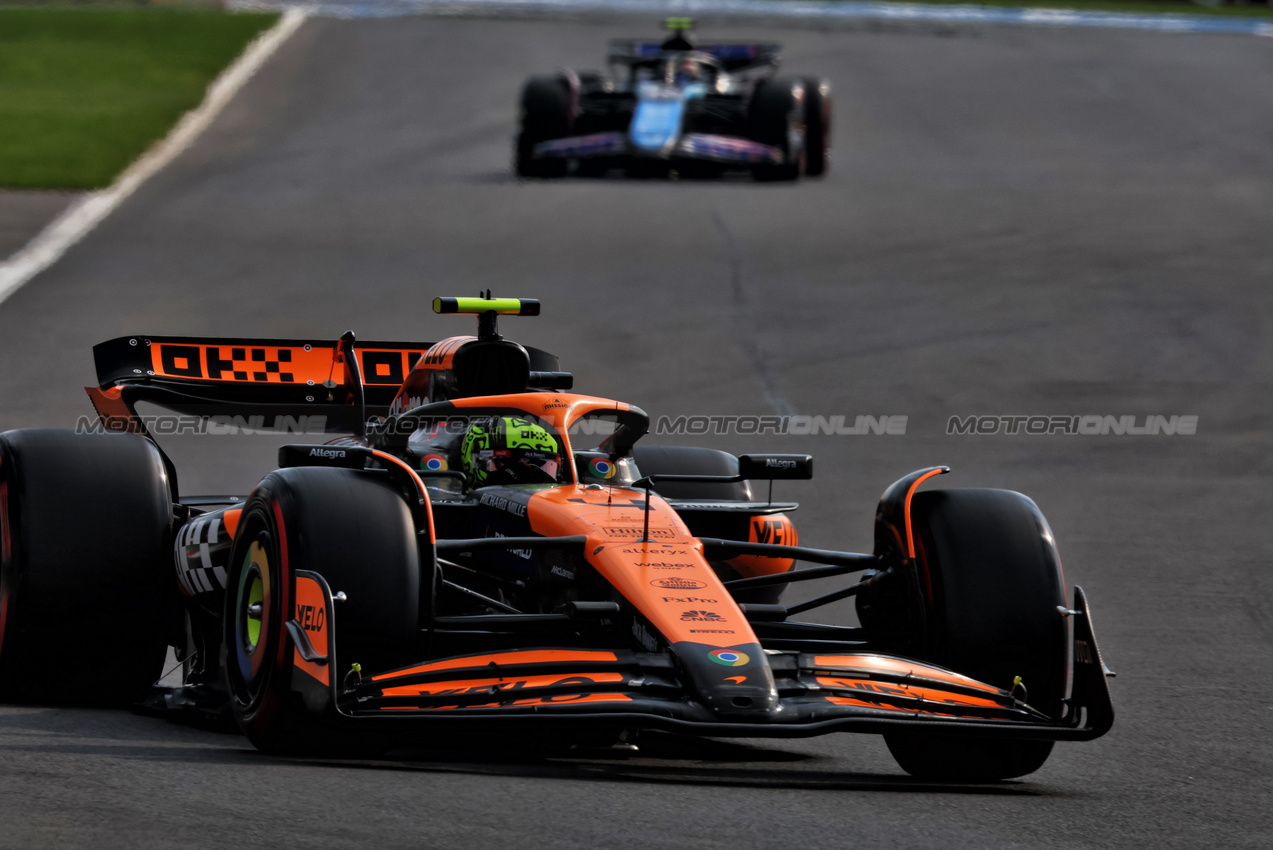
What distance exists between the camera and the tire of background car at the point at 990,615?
641 cm

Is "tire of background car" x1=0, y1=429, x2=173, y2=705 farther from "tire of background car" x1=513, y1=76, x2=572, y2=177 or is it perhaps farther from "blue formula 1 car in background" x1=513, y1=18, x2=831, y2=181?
"tire of background car" x1=513, y1=76, x2=572, y2=177

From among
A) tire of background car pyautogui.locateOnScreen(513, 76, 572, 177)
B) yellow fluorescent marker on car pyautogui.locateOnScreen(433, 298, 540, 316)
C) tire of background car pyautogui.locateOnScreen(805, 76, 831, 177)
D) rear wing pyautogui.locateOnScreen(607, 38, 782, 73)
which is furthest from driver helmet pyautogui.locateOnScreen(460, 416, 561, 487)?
rear wing pyautogui.locateOnScreen(607, 38, 782, 73)

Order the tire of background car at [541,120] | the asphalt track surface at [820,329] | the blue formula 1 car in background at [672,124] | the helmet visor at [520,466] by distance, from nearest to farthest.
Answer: the asphalt track surface at [820,329], the helmet visor at [520,466], the blue formula 1 car in background at [672,124], the tire of background car at [541,120]

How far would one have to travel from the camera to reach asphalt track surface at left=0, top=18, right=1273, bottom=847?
523 cm

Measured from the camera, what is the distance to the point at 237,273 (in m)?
18.6

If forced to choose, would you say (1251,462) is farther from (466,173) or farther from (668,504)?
(466,173)

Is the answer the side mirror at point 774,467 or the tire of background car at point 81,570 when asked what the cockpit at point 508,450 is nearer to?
the side mirror at point 774,467

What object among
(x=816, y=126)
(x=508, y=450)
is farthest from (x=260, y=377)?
(x=816, y=126)

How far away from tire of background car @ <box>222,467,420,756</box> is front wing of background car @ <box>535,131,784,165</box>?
1587 centimetres

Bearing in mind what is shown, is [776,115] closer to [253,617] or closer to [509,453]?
[509,453]

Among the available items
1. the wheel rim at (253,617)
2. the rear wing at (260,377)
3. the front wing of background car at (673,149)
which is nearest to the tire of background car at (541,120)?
the front wing of background car at (673,149)

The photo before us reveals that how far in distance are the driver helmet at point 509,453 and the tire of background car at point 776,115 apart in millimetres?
14795

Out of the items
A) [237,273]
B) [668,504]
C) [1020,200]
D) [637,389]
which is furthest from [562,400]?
[1020,200]

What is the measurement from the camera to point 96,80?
29.5m
